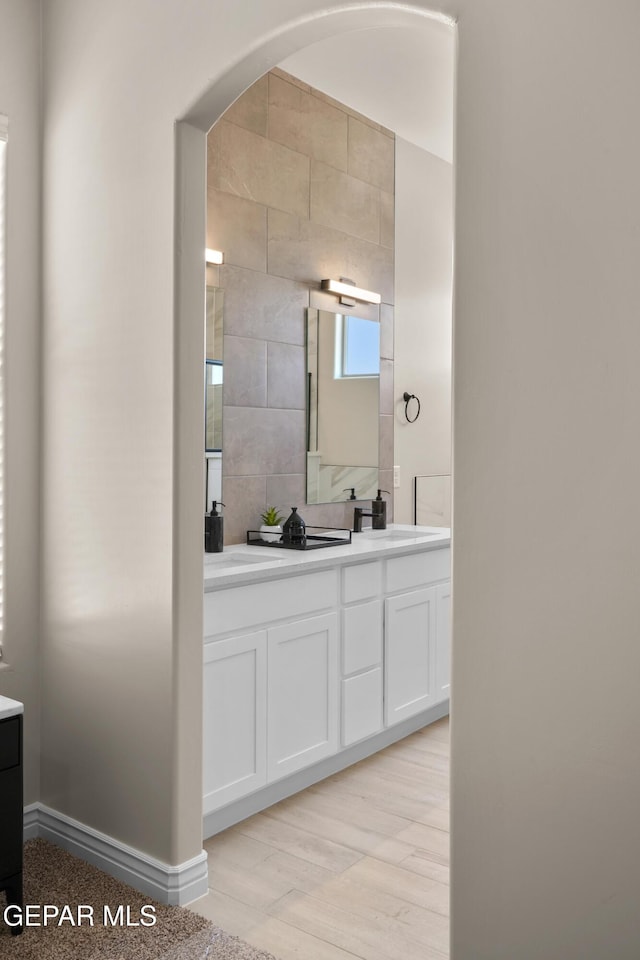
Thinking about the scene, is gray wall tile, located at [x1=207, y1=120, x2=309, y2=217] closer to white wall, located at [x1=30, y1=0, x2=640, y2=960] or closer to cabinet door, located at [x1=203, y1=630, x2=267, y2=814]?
white wall, located at [x1=30, y1=0, x2=640, y2=960]

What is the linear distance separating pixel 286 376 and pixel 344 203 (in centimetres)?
103

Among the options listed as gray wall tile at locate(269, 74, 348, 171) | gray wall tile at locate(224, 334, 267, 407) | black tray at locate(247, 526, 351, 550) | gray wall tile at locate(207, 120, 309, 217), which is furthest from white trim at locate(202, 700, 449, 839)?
gray wall tile at locate(269, 74, 348, 171)

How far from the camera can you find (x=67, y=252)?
8.66 ft

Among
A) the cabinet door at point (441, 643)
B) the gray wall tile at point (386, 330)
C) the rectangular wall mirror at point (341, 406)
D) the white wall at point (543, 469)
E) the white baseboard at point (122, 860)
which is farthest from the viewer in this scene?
the gray wall tile at point (386, 330)

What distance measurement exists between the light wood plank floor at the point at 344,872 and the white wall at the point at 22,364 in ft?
2.65

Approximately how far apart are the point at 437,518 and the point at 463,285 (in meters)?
3.21

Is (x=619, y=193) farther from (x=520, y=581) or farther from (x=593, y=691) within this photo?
(x=593, y=691)

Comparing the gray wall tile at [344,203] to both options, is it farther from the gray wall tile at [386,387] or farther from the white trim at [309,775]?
the white trim at [309,775]

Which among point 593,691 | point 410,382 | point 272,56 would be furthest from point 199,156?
point 410,382

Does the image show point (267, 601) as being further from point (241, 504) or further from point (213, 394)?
point (213, 394)

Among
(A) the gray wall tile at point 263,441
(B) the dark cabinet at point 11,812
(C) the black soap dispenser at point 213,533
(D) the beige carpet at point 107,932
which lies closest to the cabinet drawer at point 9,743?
(B) the dark cabinet at point 11,812

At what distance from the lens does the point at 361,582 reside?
330 cm

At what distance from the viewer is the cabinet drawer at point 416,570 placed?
3.50 meters

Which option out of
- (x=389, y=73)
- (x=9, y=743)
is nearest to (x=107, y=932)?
(x=9, y=743)
